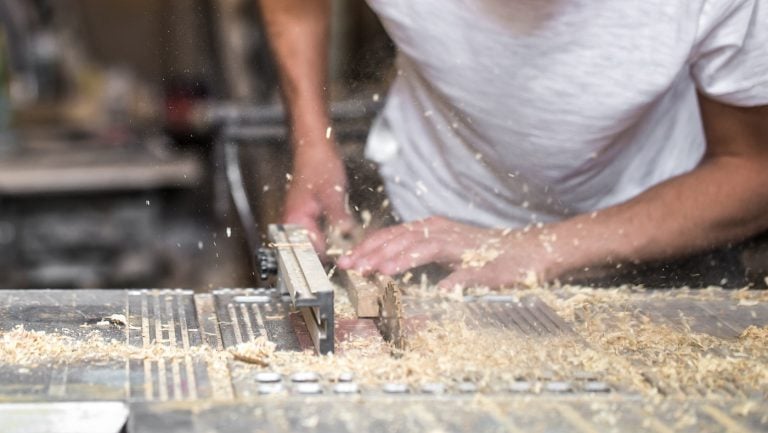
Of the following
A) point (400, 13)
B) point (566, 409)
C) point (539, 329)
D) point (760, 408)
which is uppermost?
point (400, 13)

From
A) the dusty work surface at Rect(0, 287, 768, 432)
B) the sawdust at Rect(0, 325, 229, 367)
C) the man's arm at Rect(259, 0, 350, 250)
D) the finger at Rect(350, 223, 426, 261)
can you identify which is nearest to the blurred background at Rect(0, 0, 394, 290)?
the man's arm at Rect(259, 0, 350, 250)

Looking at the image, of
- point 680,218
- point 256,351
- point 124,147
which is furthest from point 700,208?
point 124,147

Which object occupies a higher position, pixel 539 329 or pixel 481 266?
pixel 481 266

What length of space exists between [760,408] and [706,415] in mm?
78

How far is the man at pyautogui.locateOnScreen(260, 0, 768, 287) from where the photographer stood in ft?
6.94

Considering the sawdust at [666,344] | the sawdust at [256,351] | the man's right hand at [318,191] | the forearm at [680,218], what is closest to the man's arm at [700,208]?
the forearm at [680,218]

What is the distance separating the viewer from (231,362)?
1.48 meters

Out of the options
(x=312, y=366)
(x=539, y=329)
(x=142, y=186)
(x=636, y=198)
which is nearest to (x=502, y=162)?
(x=636, y=198)

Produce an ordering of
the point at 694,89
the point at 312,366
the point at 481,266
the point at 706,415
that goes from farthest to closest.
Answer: the point at 694,89 → the point at 481,266 → the point at 312,366 → the point at 706,415

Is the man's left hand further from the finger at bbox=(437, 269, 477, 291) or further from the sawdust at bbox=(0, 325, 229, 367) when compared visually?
the sawdust at bbox=(0, 325, 229, 367)

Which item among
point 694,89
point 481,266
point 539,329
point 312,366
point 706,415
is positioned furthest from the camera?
point 694,89

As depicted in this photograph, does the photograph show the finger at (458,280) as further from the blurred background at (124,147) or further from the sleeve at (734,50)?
the blurred background at (124,147)

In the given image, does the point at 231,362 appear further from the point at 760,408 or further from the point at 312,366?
the point at 760,408

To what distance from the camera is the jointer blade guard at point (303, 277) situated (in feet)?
4.95
